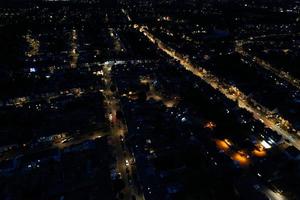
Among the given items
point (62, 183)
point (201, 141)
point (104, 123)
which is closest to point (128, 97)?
point (104, 123)

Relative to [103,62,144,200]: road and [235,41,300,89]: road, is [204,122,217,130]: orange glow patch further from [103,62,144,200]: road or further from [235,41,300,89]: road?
[235,41,300,89]: road

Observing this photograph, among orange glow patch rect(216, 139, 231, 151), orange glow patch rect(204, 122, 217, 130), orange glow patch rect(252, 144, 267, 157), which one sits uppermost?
orange glow patch rect(252, 144, 267, 157)

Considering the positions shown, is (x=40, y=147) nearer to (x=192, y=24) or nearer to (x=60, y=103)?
(x=60, y=103)

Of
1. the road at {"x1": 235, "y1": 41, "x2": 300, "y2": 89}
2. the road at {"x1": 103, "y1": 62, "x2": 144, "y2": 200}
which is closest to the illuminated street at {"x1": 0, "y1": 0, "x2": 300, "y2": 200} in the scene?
the road at {"x1": 103, "y1": 62, "x2": 144, "y2": 200}

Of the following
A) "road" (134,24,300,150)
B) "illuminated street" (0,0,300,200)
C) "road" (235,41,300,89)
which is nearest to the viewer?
"illuminated street" (0,0,300,200)

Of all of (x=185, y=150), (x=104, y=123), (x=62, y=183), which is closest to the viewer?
(x=62, y=183)

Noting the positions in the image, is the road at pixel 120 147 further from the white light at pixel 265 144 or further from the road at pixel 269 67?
the road at pixel 269 67
